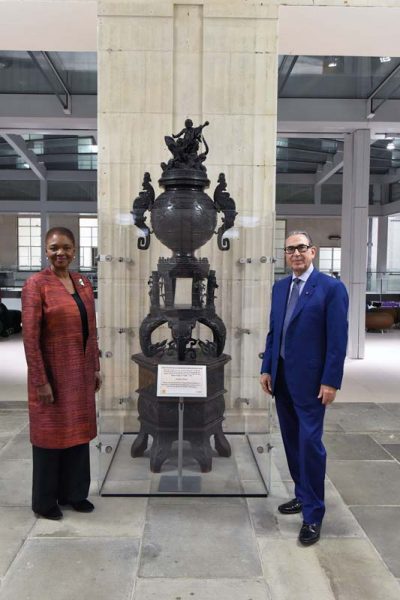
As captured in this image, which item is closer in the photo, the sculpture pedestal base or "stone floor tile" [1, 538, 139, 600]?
"stone floor tile" [1, 538, 139, 600]

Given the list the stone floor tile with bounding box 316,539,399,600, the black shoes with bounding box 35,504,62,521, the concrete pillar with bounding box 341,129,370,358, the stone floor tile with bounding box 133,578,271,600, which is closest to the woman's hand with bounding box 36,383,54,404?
the black shoes with bounding box 35,504,62,521

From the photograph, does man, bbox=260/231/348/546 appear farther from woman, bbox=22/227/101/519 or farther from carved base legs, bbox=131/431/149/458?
carved base legs, bbox=131/431/149/458

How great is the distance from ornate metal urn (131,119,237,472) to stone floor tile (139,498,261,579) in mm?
578

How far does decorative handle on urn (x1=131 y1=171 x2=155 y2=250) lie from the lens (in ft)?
13.4

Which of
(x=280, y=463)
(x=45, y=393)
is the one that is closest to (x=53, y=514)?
(x=45, y=393)

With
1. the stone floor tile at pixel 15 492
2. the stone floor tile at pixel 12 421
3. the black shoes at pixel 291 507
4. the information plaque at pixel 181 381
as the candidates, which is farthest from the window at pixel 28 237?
the black shoes at pixel 291 507

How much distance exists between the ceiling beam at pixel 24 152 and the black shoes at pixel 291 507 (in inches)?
400

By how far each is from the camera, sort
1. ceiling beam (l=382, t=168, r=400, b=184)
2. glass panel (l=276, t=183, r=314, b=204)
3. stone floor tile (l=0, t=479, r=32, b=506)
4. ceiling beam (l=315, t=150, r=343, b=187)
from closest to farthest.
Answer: stone floor tile (l=0, t=479, r=32, b=506) < ceiling beam (l=315, t=150, r=343, b=187) < ceiling beam (l=382, t=168, r=400, b=184) < glass panel (l=276, t=183, r=314, b=204)

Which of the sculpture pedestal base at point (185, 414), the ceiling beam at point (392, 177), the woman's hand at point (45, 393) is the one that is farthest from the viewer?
the ceiling beam at point (392, 177)

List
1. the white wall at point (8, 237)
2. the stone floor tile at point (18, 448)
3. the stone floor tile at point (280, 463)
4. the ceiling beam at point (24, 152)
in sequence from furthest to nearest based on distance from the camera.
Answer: the white wall at point (8, 237)
the ceiling beam at point (24, 152)
the stone floor tile at point (18, 448)
the stone floor tile at point (280, 463)

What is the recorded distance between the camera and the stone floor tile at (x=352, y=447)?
15.5 feet

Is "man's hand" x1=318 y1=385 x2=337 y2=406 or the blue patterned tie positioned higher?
the blue patterned tie

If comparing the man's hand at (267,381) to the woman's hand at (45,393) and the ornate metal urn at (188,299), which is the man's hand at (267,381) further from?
the woman's hand at (45,393)

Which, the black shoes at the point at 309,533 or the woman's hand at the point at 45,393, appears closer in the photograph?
the black shoes at the point at 309,533
